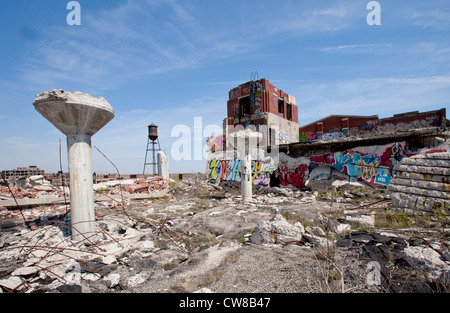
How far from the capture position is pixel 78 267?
4.20m

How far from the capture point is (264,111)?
72.5 ft

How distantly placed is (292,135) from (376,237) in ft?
71.4

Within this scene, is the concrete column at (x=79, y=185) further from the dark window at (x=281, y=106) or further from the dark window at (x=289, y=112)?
the dark window at (x=289, y=112)

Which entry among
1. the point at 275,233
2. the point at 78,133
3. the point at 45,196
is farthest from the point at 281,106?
the point at 78,133

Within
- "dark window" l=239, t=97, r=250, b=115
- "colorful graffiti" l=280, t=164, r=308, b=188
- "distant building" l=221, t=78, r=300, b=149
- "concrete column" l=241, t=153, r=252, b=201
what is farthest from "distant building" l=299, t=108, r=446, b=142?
"concrete column" l=241, t=153, r=252, b=201

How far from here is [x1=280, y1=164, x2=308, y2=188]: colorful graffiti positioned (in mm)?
15950

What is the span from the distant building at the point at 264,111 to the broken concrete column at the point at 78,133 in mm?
16876

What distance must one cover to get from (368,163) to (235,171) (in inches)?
389

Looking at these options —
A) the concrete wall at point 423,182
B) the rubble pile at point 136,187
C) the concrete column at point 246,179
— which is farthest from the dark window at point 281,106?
the concrete wall at point 423,182

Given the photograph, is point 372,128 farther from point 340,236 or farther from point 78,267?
point 78,267

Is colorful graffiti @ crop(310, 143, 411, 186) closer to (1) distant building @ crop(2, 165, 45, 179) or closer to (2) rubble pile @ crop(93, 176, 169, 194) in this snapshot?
(2) rubble pile @ crop(93, 176, 169, 194)

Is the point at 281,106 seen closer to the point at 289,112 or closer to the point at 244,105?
the point at 289,112
